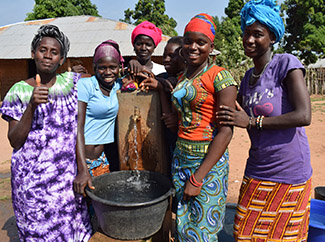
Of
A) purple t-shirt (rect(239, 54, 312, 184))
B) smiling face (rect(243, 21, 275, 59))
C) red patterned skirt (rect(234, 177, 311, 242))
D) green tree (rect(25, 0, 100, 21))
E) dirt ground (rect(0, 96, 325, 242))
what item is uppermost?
green tree (rect(25, 0, 100, 21))

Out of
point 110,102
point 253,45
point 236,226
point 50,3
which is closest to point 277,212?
point 236,226

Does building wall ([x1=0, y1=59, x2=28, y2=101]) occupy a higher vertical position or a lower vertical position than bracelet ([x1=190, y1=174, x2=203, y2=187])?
higher

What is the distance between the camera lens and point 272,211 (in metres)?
1.78

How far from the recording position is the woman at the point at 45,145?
1.83m

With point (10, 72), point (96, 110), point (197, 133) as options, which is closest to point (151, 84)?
point (96, 110)

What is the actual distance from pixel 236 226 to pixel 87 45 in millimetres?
11122

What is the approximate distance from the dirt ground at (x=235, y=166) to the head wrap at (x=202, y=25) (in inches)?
113

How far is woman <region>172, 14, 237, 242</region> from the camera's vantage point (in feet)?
5.51

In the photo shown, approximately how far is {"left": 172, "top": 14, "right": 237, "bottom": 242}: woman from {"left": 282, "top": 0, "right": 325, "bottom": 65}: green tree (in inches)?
731

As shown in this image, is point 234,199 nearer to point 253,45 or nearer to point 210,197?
point 210,197

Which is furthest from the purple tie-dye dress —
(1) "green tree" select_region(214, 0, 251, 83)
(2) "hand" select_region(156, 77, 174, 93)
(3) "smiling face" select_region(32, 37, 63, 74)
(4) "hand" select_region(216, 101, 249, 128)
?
(1) "green tree" select_region(214, 0, 251, 83)

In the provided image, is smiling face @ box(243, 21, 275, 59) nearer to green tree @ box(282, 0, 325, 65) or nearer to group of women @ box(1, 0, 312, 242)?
group of women @ box(1, 0, 312, 242)

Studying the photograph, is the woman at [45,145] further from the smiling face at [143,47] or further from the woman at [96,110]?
the smiling face at [143,47]

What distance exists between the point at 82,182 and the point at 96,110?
1.74 feet
